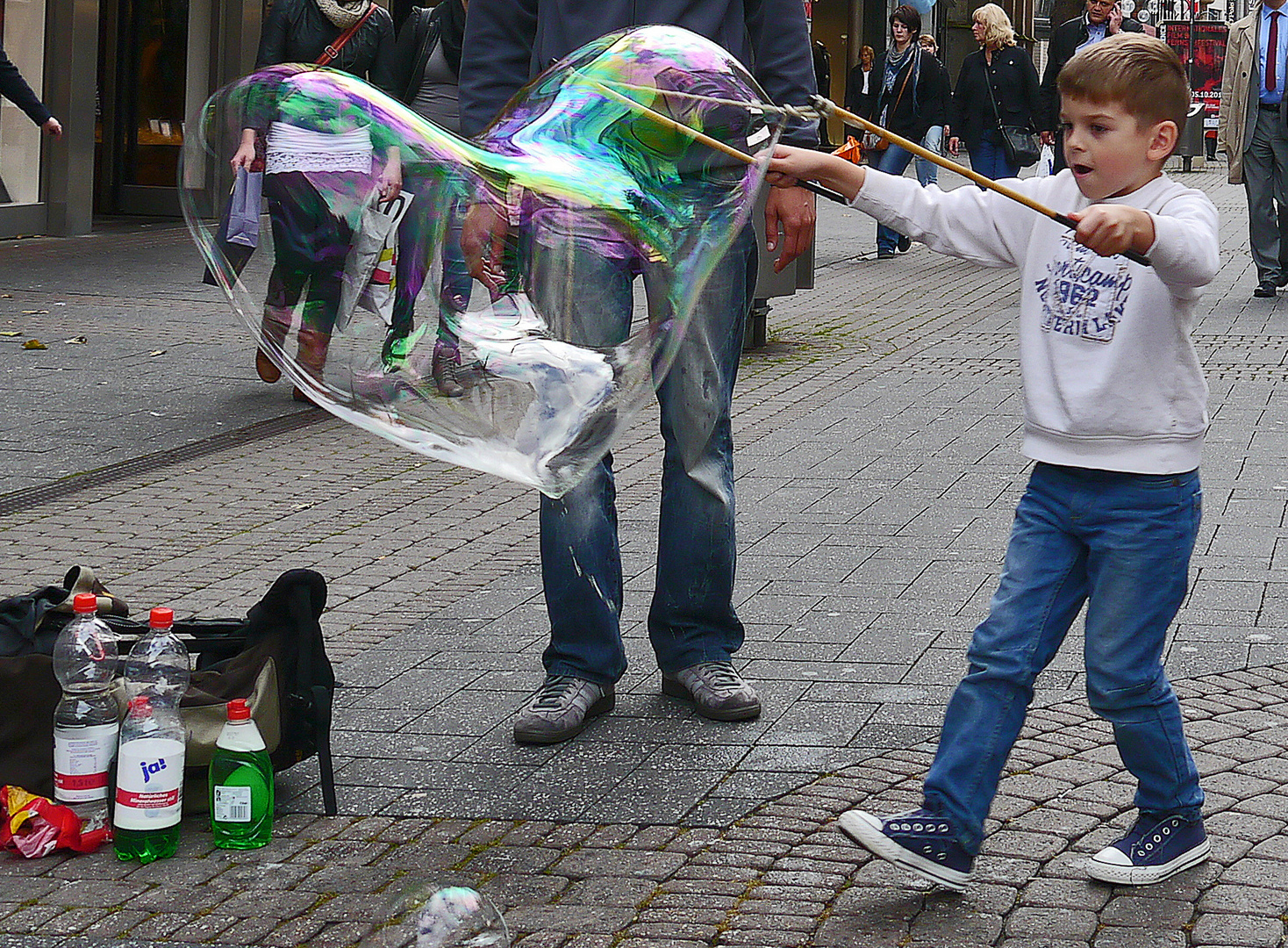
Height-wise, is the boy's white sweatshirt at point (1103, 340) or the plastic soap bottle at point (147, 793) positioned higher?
the boy's white sweatshirt at point (1103, 340)

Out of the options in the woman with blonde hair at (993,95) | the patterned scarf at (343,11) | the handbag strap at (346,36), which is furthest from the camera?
the woman with blonde hair at (993,95)

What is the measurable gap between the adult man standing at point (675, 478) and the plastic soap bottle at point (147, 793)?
33.2 inches

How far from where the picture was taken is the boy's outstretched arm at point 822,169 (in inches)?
126

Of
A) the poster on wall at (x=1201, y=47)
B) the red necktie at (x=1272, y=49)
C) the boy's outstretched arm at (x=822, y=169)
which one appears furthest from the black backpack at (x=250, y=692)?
the poster on wall at (x=1201, y=47)

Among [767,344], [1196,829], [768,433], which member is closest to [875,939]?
[1196,829]

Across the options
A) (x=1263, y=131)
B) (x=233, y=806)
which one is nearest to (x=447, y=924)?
(x=233, y=806)

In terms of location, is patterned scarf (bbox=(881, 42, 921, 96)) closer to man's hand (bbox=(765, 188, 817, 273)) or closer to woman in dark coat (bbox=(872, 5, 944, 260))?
woman in dark coat (bbox=(872, 5, 944, 260))

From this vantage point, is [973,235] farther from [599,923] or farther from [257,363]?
[257,363]

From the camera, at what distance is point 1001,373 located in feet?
30.4

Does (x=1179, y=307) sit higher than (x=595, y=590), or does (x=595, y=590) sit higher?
(x=1179, y=307)

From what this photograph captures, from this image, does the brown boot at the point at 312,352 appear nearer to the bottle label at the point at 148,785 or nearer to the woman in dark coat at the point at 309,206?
the woman in dark coat at the point at 309,206

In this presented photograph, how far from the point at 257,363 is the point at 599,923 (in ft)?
18.7

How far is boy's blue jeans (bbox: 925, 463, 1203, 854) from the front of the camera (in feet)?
10.5

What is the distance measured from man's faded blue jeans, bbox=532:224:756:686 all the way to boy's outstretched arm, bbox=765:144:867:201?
576mm
